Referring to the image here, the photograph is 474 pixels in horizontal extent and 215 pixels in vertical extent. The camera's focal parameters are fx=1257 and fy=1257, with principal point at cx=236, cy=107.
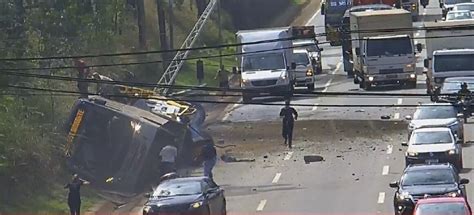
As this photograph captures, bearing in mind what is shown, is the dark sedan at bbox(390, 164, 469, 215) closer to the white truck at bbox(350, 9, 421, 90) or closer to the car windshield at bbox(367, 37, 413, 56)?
the white truck at bbox(350, 9, 421, 90)

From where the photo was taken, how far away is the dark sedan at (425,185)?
26688 mm

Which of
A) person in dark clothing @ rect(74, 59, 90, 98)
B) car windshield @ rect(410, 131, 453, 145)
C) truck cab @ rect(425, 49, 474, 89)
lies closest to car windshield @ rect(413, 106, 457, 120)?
car windshield @ rect(410, 131, 453, 145)

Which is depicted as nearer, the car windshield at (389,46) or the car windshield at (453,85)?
the car windshield at (453,85)

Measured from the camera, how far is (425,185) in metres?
27.4

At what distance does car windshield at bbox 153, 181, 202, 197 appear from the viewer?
91.4 feet

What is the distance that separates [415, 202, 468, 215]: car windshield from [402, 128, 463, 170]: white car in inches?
382

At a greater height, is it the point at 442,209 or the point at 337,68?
the point at 442,209

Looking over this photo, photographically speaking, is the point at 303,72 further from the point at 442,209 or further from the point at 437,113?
the point at 442,209

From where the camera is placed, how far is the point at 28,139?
35.8 meters

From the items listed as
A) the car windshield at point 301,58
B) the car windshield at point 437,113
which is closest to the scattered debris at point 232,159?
the car windshield at point 437,113

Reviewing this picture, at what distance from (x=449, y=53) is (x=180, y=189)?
2275 centimetres

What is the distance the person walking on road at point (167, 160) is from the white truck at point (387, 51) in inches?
662

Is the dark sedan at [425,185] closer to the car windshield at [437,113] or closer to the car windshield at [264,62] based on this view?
the car windshield at [437,113]

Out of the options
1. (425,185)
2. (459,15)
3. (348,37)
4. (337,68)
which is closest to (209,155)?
(425,185)
